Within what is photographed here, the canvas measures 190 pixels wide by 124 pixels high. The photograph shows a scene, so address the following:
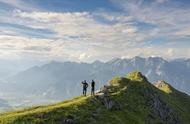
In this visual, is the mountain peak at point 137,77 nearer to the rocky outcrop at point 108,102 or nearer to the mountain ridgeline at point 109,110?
the mountain ridgeline at point 109,110

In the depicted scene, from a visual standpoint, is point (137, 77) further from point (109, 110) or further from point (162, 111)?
point (109, 110)

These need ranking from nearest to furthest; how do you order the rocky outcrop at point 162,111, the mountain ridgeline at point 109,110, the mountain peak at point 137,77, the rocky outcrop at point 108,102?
the mountain ridgeline at point 109,110
the rocky outcrop at point 108,102
the rocky outcrop at point 162,111
the mountain peak at point 137,77

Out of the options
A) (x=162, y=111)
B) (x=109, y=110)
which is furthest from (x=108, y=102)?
(x=162, y=111)

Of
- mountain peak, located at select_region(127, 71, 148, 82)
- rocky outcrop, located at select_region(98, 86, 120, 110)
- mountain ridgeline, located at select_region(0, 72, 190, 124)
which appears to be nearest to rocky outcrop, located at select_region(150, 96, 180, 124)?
mountain ridgeline, located at select_region(0, 72, 190, 124)

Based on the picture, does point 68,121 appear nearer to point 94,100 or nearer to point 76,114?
point 76,114

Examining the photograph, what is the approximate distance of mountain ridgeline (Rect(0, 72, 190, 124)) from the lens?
76812 mm

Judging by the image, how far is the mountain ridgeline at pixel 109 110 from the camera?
76.8 metres

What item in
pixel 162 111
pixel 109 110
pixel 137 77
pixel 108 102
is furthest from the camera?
pixel 137 77

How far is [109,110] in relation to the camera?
99.2 metres

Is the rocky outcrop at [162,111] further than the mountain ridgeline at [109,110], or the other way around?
the rocky outcrop at [162,111]

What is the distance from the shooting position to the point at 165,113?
5664 inches

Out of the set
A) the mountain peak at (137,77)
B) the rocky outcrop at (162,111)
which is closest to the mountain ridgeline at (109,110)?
the rocky outcrop at (162,111)

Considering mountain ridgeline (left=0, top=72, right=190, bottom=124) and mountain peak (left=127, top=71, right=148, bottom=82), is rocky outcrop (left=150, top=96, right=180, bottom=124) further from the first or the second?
mountain peak (left=127, top=71, right=148, bottom=82)

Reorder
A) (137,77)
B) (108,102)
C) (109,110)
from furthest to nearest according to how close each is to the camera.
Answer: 1. (137,77)
2. (108,102)
3. (109,110)
